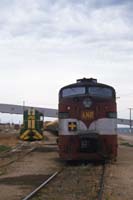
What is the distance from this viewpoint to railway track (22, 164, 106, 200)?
39.7ft

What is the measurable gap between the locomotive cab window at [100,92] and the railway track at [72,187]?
10.6 feet

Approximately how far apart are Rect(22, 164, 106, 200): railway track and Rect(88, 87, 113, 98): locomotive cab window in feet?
10.6

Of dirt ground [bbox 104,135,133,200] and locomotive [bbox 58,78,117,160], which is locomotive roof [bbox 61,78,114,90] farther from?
dirt ground [bbox 104,135,133,200]

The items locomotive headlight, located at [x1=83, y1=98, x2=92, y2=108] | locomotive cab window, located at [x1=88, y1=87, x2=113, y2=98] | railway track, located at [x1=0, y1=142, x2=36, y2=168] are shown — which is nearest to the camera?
locomotive headlight, located at [x1=83, y1=98, x2=92, y2=108]

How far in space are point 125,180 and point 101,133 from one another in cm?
458

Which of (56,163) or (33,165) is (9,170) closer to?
(33,165)

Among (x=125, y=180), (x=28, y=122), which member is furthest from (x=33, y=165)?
(x=28, y=122)

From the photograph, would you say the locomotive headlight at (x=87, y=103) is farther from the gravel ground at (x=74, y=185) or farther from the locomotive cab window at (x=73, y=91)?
the gravel ground at (x=74, y=185)

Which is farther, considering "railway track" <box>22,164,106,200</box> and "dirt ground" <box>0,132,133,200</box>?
"dirt ground" <box>0,132,133,200</box>

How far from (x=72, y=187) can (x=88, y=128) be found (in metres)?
6.37

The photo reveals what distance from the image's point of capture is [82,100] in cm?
2016

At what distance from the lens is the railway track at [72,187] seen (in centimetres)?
1209

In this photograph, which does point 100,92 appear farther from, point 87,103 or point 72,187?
point 72,187

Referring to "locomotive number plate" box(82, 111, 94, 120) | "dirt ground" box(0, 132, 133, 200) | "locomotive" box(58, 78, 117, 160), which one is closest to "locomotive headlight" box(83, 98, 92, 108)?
"locomotive" box(58, 78, 117, 160)
